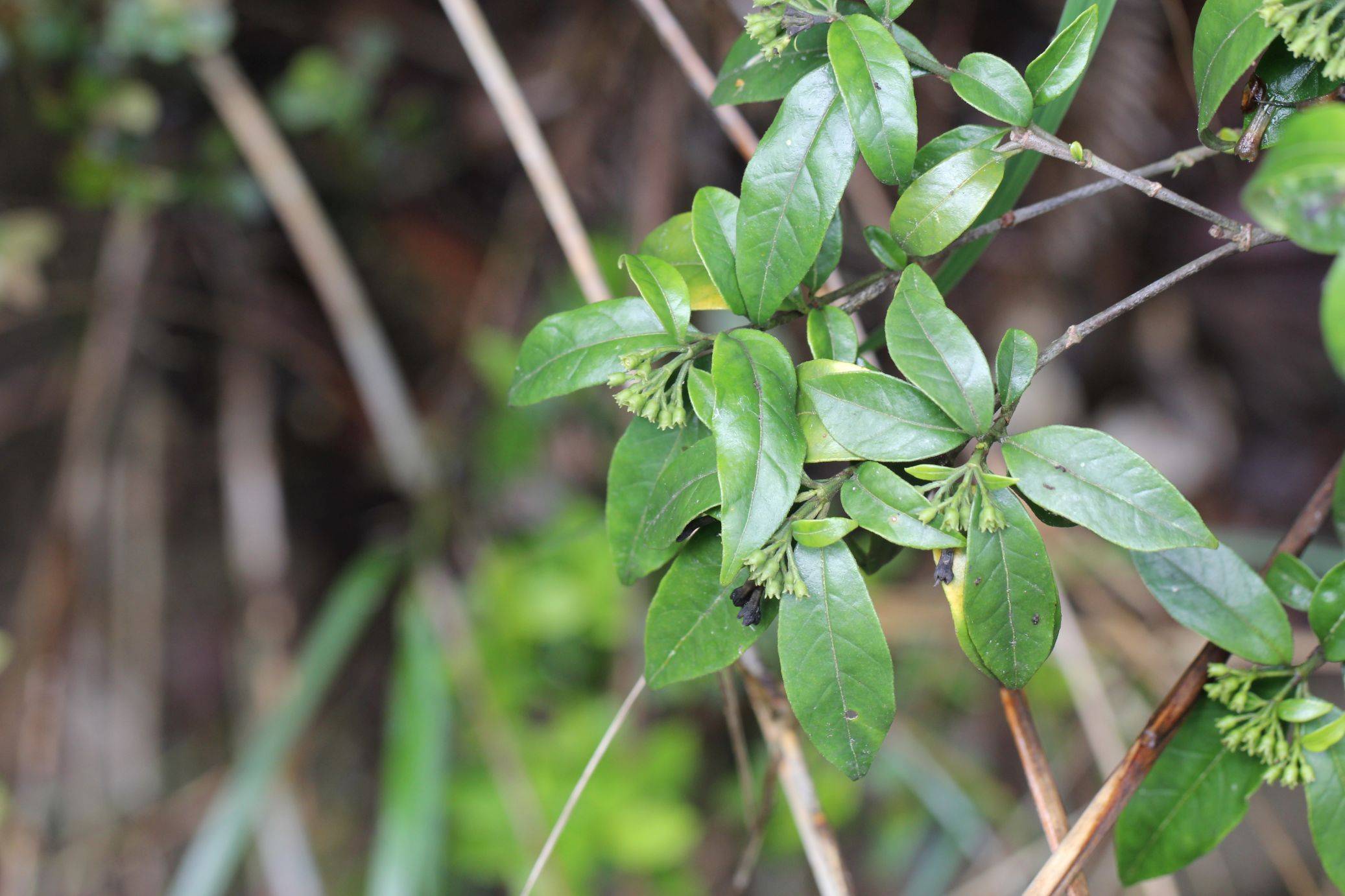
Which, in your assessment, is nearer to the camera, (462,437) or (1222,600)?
(1222,600)

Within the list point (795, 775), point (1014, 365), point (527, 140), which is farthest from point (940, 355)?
point (527, 140)

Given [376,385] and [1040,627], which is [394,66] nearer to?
[376,385]

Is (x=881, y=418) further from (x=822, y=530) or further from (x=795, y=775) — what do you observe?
(x=795, y=775)

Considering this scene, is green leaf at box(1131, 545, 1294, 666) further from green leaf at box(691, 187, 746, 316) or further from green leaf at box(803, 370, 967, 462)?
green leaf at box(691, 187, 746, 316)

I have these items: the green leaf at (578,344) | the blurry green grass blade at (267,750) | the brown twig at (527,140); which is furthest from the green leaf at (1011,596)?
the blurry green grass blade at (267,750)

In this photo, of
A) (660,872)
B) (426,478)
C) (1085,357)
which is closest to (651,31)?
(426,478)

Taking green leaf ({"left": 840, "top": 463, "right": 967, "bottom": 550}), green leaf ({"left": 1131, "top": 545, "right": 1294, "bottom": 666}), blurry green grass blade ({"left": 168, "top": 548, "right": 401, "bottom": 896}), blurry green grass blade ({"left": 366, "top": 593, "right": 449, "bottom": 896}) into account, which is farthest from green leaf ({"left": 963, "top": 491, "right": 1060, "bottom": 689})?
blurry green grass blade ({"left": 168, "top": 548, "right": 401, "bottom": 896})
